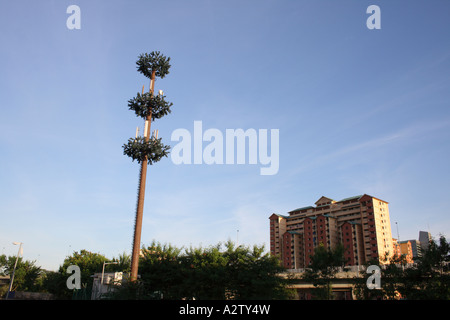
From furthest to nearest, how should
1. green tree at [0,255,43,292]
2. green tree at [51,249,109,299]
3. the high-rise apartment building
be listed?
the high-rise apartment building
green tree at [0,255,43,292]
green tree at [51,249,109,299]

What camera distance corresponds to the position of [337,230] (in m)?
128

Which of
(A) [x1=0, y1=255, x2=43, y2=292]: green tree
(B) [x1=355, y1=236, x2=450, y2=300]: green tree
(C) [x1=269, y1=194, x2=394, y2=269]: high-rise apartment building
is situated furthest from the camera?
(C) [x1=269, y1=194, x2=394, y2=269]: high-rise apartment building

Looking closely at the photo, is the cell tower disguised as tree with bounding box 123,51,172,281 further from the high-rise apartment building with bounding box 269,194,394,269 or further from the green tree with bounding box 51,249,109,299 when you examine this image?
the high-rise apartment building with bounding box 269,194,394,269

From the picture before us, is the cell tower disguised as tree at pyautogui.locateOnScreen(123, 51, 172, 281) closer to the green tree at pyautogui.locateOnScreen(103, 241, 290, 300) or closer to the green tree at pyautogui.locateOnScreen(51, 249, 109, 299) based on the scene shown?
the green tree at pyautogui.locateOnScreen(103, 241, 290, 300)

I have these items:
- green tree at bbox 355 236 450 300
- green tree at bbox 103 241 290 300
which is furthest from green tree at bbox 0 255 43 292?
green tree at bbox 355 236 450 300

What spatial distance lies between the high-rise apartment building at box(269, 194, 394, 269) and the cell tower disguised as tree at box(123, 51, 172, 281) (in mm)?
94918

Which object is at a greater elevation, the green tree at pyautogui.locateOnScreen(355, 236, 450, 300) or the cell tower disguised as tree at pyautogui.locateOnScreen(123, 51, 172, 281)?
the cell tower disguised as tree at pyautogui.locateOnScreen(123, 51, 172, 281)

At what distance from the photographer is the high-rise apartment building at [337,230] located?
116 meters

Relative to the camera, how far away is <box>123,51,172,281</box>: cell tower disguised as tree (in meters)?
31.9

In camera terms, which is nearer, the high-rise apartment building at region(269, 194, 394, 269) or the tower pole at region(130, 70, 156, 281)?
the tower pole at region(130, 70, 156, 281)

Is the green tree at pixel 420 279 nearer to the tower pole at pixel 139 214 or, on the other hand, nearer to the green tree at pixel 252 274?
the green tree at pixel 252 274

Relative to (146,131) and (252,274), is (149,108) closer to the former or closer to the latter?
(146,131)

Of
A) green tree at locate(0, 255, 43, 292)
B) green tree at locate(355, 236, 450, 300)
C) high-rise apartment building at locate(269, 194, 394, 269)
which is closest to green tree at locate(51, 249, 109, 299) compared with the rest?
green tree at locate(0, 255, 43, 292)
